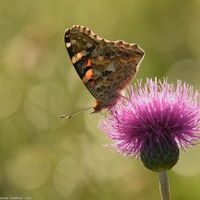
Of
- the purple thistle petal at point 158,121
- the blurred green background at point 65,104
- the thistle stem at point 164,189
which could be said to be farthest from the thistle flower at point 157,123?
the blurred green background at point 65,104

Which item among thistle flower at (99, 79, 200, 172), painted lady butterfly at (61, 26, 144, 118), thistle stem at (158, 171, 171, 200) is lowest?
thistle stem at (158, 171, 171, 200)

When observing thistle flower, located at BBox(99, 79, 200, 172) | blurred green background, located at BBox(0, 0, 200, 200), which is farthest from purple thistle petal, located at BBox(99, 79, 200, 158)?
blurred green background, located at BBox(0, 0, 200, 200)

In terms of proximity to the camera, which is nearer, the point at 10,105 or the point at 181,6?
the point at 10,105

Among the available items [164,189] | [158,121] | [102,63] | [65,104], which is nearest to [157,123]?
[158,121]

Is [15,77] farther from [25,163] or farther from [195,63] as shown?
[195,63]

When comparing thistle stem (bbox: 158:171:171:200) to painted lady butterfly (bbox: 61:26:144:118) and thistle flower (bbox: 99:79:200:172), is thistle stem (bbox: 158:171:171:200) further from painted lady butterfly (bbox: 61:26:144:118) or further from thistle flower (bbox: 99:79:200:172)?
painted lady butterfly (bbox: 61:26:144:118)

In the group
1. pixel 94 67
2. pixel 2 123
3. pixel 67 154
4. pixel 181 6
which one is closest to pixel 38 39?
pixel 2 123

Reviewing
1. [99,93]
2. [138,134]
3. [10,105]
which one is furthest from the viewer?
[10,105]

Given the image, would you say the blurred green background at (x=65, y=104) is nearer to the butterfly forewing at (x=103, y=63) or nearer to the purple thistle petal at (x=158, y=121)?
the butterfly forewing at (x=103, y=63)

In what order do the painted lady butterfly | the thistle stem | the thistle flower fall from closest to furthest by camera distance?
the thistle stem → the thistle flower → the painted lady butterfly
